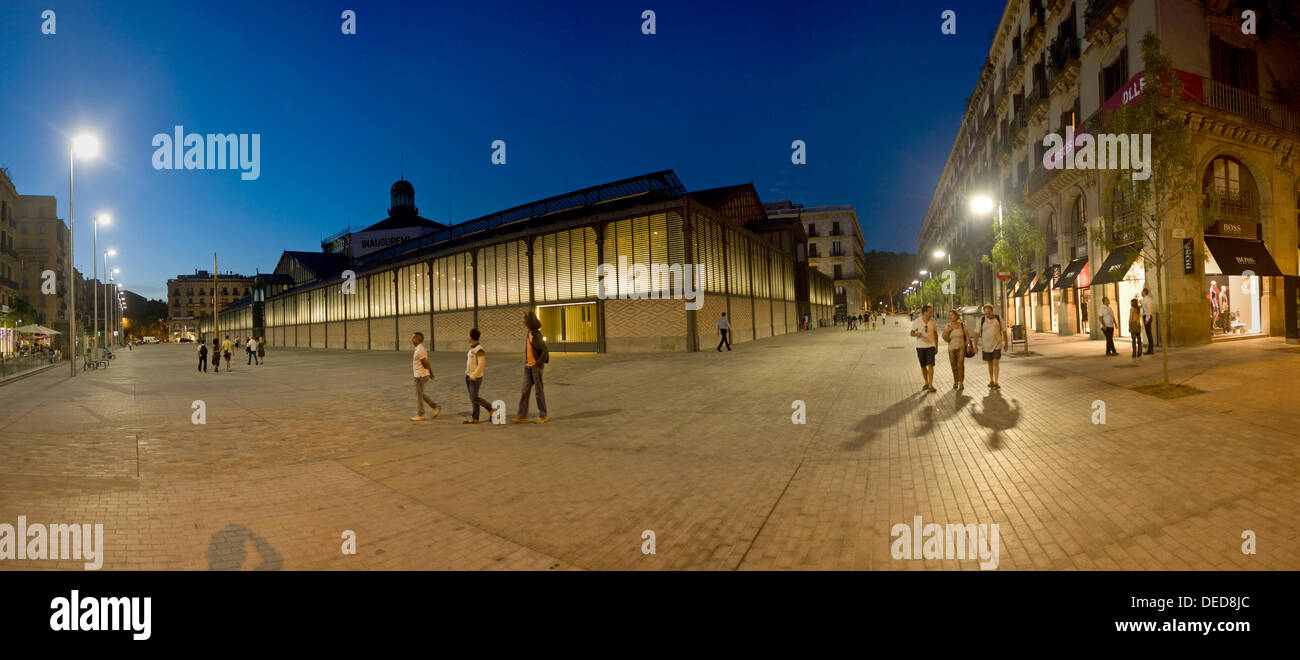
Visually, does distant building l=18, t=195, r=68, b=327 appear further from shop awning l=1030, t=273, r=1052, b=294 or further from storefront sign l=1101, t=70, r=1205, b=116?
storefront sign l=1101, t=70, r=1205, b=116

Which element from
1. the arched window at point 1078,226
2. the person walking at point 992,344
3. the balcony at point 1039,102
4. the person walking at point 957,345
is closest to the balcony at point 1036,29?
the balcony at point 1039,102

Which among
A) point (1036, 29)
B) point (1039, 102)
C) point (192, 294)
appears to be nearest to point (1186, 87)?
point (1039, 102)

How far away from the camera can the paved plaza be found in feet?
13.6

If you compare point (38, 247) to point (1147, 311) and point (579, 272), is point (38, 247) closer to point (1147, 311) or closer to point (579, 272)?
point (579, 272)

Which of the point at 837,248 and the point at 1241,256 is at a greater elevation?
the point at 837,248

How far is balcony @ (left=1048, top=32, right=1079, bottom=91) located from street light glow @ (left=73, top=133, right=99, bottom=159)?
42.1m

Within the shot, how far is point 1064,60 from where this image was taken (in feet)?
85.3

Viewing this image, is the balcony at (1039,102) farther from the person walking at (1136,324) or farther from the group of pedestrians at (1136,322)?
the person walking at (1136,324)

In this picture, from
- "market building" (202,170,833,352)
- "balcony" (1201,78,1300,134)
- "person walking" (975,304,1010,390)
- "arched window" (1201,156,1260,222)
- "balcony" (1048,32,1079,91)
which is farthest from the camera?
"market building" (202,170,833,352)

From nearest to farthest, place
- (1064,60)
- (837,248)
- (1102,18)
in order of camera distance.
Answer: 1. (1102,18)
2. (1064,60)
3. (837,248)

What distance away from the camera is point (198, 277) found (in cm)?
15162

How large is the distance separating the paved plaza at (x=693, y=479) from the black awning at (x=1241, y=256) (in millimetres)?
9830

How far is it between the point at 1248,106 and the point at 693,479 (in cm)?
2793

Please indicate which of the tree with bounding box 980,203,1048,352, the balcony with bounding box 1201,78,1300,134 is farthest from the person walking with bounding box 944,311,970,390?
the balcony with bounding box 1201,78,1300,134
